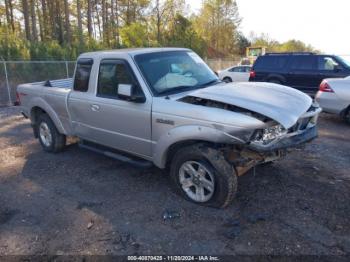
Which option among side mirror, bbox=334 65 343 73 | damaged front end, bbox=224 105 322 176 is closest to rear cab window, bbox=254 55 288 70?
side mirror, bbox=334 65 343 73

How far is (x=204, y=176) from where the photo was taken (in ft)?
12.6

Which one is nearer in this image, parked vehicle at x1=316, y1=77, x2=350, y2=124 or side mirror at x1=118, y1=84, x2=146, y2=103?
side mirror at x1=118, y1=84, x2=146, y2=103

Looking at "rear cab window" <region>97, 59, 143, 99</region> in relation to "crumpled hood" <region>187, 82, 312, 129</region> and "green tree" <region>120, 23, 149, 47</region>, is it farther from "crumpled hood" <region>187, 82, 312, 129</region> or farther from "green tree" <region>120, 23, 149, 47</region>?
"green tree" <region>120, 23, 149, 47</region>

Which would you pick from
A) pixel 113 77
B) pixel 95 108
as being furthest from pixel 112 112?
pixel 113 77

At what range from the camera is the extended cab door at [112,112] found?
430 centimetres

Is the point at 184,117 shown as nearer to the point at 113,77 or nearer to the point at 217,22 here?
the point at 113,77

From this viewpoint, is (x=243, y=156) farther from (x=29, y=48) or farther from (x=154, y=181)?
(x=29, y=48)

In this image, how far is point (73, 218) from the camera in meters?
3.85

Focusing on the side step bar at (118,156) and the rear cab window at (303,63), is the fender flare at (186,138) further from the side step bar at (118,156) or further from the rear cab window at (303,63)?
the rear cab window at (303,63)

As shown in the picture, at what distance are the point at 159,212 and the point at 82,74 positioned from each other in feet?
8.99

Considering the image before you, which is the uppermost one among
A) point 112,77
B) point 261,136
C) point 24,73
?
point 112,77

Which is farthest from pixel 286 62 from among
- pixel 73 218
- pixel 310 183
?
pixel 73 218

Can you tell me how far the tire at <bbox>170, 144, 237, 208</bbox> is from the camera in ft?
12.0

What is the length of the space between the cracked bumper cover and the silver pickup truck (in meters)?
0.01
